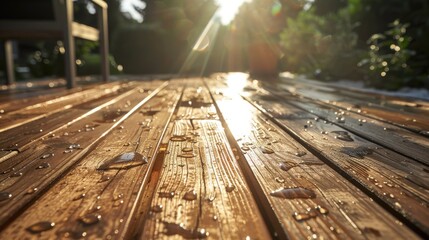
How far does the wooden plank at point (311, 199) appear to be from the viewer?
2.30 ft

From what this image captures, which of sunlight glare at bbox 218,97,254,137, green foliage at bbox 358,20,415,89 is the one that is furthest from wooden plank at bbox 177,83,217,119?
green foliage at bbox 358,20,415,89

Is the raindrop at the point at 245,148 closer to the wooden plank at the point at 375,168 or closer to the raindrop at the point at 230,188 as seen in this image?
the wooden plank at the point at 375,168

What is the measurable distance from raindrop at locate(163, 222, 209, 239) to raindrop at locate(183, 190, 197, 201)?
0.14 metres

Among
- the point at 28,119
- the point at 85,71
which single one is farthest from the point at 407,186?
the point at 85,71

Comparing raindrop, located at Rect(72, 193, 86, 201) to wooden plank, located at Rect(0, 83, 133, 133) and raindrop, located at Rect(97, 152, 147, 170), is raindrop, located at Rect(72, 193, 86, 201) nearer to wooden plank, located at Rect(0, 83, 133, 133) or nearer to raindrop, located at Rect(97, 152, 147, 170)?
raindrop, located at Rect(97, 152, 147, 170)

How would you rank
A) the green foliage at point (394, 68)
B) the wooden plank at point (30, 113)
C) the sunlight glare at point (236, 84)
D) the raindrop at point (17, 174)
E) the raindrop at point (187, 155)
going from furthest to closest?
the green foliage at point (394, 68)
the sunlight glare at point (236, 84)
the wooden plank at point (30, 113)
the raindrop at point (187, 155)
the raindrop at point (17, 174)

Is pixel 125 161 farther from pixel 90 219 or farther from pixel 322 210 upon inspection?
pixel 322 210

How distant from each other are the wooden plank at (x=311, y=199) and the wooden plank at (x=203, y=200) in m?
0.05

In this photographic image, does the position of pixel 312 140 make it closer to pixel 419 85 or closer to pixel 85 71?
pixel 419 85

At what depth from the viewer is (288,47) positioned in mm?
8898

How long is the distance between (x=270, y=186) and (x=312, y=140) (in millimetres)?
625

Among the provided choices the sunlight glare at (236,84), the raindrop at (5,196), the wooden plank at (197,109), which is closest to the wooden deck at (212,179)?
the raindrop at (5,196)

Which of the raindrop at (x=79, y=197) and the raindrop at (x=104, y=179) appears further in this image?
the raindrop at (x=104, y=179)

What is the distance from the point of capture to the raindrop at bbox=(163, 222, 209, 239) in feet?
2.25
